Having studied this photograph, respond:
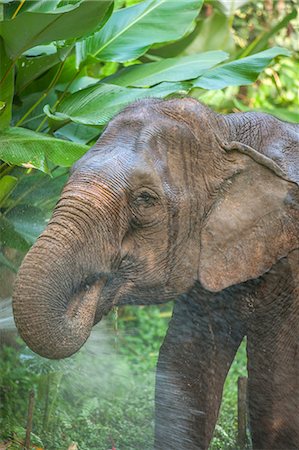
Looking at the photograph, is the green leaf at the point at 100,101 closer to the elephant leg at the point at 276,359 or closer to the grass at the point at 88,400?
the grass at the point at 88,400

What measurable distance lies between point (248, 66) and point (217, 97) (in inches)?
91.3

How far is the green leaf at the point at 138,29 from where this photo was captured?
232 inches

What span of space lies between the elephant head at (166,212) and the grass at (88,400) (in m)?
1.04

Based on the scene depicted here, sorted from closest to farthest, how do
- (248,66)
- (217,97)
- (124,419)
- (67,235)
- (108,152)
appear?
(67,235), (108,152), (124,419), (248,66), (217,97)

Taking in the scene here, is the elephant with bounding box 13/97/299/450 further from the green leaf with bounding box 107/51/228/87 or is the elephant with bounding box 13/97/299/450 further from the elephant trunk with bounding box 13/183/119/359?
the green leaf with bounding box 107/51/228/87

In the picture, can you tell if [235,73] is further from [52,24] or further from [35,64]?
[52,24]

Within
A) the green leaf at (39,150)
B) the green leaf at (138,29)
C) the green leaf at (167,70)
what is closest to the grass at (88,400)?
the green leaf at (39,150)

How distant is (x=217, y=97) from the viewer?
802 centimetres

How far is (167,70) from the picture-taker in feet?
18.9

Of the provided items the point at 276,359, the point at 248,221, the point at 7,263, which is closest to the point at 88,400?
the point at 7,263

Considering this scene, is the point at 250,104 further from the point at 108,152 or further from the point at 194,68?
the point at 108,152

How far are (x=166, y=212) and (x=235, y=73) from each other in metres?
1.98

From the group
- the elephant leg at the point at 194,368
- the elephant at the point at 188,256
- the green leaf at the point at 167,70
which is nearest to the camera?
the elephant at the point at 188,256

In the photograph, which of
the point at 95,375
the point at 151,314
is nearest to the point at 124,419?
the point at 95,375
